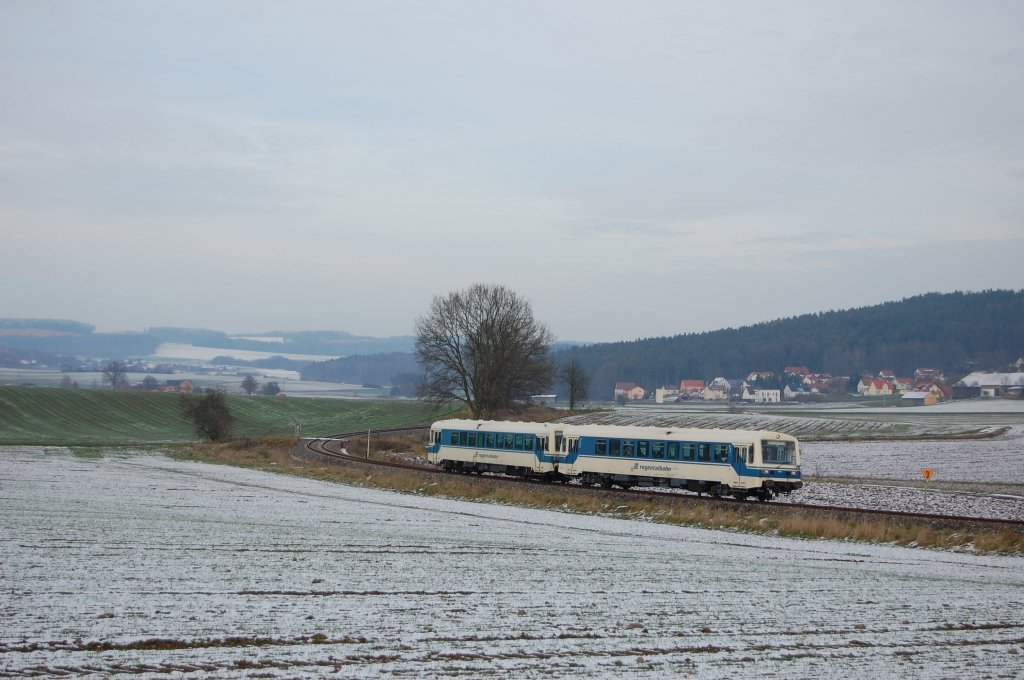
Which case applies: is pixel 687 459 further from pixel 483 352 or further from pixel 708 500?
Answer: pixel 483 352

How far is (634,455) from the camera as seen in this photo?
40.2 metres

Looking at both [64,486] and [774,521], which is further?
[64,486]

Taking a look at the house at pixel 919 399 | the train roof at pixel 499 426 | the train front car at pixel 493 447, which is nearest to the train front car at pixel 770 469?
the train front car at pixel 493 447

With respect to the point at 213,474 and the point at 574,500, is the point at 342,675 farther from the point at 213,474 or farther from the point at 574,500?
the point at 213,474

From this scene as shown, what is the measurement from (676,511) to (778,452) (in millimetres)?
5996

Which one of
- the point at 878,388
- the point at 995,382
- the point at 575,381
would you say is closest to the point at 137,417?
the point at 575,381

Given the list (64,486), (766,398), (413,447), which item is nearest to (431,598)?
(64,486)

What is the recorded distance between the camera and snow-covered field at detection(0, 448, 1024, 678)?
1276cm

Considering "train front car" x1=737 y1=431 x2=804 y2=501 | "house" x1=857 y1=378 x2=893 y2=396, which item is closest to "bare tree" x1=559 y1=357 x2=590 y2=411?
"train front car" x1=737 y1=431 x2=804 y2=501

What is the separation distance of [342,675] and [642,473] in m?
29.1

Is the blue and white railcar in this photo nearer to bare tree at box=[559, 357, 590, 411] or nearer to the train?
the train

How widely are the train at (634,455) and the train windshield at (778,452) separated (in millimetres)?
39

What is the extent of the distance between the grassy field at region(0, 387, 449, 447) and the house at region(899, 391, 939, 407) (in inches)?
3252

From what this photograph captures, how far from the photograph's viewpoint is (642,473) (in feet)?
131
